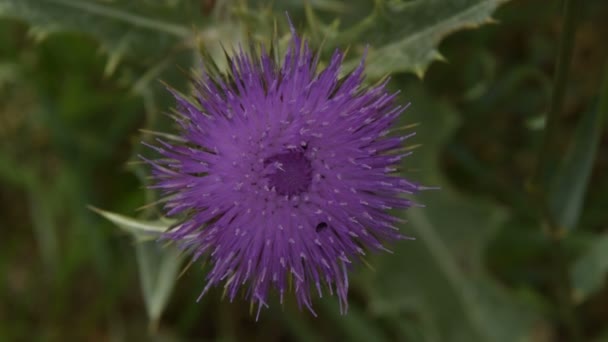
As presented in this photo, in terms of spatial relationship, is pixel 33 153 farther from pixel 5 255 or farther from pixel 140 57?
pixel 140 57

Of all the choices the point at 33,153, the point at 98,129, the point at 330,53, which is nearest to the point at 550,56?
the point at 330,53

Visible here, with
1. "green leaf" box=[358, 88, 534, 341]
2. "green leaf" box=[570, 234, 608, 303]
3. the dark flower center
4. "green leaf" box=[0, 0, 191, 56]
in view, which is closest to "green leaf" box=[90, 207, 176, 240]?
the dark flower center

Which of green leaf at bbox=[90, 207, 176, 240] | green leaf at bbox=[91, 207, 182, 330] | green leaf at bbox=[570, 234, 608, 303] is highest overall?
green leaf at bbox=[570, 234, 608, 303]

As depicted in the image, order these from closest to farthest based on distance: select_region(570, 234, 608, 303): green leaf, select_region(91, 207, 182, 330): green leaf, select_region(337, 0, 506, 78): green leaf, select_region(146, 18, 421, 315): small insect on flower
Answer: select_region(146, 18, 421, 315): small insect on flower, select_region(337, 0, 506, 78): green leaf, select_region(91, 207, 182, 330): green leaf, select_region(570, 234, 608, 303): green leaf

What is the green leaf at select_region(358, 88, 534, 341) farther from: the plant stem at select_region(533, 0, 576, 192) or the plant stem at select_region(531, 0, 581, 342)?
the plant stem at select_region(533, 0, 576, 192)

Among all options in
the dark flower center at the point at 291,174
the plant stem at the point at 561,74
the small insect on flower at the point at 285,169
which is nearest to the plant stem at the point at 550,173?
the plant stem at the point at 561,74

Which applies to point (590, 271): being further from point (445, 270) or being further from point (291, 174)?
point (291, 174)
